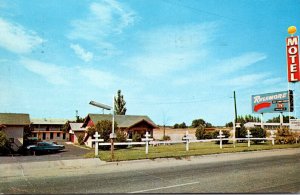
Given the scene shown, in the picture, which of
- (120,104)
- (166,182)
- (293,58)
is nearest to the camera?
(166,182)

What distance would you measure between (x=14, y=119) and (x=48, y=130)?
38.8m

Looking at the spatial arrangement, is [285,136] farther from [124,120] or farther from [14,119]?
[14,119]

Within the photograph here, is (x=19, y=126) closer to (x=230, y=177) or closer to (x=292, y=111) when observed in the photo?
(x=230, y=177)

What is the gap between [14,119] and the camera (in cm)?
3609

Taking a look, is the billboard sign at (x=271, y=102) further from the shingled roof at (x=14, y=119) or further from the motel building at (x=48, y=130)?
the motel building at (x=48, y=130)

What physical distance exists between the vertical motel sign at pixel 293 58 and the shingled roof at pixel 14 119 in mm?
34876

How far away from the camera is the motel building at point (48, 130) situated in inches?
2807

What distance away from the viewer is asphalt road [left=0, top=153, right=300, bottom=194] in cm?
805

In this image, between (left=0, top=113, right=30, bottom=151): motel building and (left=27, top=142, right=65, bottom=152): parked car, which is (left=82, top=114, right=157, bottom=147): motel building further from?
(left=0, top=113, right=30, bottom=151): motel building

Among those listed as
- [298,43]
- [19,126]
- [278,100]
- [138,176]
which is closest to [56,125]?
[19,126]

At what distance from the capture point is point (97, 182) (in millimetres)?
9133

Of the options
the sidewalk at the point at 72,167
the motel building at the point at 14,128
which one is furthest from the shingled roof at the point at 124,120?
the sidewalk at the point at 72,167

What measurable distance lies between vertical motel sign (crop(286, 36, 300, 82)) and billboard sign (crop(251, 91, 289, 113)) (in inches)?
313

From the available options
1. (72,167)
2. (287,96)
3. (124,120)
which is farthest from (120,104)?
(72,167)
